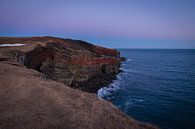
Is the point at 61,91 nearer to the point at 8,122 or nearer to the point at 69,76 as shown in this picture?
the point at 8,122

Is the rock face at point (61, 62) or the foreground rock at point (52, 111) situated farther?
the rock face at point (61, 62)

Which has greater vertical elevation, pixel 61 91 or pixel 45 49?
pixel 45 49

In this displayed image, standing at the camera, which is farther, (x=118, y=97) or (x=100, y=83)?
(x=100, y=83)

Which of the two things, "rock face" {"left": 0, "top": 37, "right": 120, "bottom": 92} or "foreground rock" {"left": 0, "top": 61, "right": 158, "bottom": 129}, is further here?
"rock face" {"left": 0, "top": 37, "right": 120, "bottom": 92}

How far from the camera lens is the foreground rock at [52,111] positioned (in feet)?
26.6

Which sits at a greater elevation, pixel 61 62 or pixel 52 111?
pixel 61 62

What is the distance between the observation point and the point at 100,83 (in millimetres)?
40031

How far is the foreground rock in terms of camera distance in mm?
8109

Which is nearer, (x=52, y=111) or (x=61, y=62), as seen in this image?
(x=52, y=111)

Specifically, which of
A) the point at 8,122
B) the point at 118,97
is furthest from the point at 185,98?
the point at 8,122

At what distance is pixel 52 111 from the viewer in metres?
9.13

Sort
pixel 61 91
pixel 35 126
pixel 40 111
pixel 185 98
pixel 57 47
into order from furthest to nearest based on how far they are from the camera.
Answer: pixel 57 47
pixel 185 98
pixel 61 91
pixel 40 111
pixel 35 126

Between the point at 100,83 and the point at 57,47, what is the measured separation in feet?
37.5

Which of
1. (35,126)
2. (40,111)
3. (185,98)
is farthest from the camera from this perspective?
(185,98)
